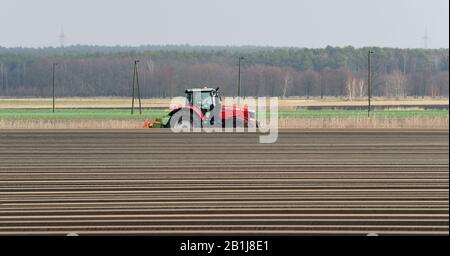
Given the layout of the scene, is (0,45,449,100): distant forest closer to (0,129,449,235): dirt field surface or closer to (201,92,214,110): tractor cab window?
(201,92,214,110): tractor cab window

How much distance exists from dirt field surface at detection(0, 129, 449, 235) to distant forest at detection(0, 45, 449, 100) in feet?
222

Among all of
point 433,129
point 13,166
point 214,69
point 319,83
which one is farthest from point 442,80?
point 13,166

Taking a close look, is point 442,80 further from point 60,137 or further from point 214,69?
point 60,137

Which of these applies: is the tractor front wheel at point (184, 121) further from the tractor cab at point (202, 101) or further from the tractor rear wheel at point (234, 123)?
the tractor rear wheel at point (234, 123)

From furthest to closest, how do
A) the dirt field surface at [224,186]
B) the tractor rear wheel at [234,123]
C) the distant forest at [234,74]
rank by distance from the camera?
the distant forest at [234,74] < the tractor rear wheel at [234,123] < the dirt field surface at [224,186]

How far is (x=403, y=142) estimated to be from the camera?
26094mm

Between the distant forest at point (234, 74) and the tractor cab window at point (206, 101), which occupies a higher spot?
the distant forest at point (234, 74)

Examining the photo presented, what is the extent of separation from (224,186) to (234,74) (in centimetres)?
8536

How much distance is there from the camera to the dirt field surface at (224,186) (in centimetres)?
1262

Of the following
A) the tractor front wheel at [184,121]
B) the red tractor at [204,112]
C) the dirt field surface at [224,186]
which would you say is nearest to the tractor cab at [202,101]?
the red tractor at [204,112]

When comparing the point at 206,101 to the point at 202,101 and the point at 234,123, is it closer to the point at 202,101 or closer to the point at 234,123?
the point at 202,101

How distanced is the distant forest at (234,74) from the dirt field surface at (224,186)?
67.5 m

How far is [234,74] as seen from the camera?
101 meters

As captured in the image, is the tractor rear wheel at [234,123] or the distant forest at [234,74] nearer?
the tractor rear wheel at [234,123]
